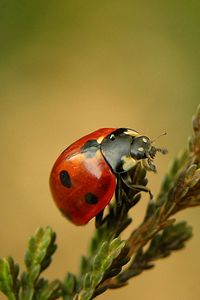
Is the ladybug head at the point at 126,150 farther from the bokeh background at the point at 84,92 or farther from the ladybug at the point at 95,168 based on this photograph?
the bokeh background at the point at 84,92

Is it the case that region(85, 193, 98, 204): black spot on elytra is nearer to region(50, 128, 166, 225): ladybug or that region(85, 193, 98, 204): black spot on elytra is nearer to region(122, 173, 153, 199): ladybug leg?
region(50, 128, 166, 225): ladybug

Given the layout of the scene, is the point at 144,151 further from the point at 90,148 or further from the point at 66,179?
the point at 66,179

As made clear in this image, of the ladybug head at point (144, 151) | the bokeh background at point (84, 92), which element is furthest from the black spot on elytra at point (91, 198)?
the bokeh background at point (84, 92)

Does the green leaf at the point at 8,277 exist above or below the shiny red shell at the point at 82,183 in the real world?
below

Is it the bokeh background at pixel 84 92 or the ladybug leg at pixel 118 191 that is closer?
the ladybug leg at pixel 118 191

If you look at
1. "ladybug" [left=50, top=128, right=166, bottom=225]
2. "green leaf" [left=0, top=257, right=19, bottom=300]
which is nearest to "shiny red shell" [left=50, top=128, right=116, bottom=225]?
"ladybug" [left=50, top=128, right=166, bottom=225]

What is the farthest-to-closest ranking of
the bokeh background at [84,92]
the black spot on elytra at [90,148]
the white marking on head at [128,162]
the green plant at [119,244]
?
the bokeh background at [84,92] → the black spot on elytra at [90,148] → the white marking on head at [128,162] → the green plant at [119,244]

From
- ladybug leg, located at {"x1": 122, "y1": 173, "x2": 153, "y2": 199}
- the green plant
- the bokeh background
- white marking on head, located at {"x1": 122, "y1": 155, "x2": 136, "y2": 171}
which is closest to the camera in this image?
the green plant
